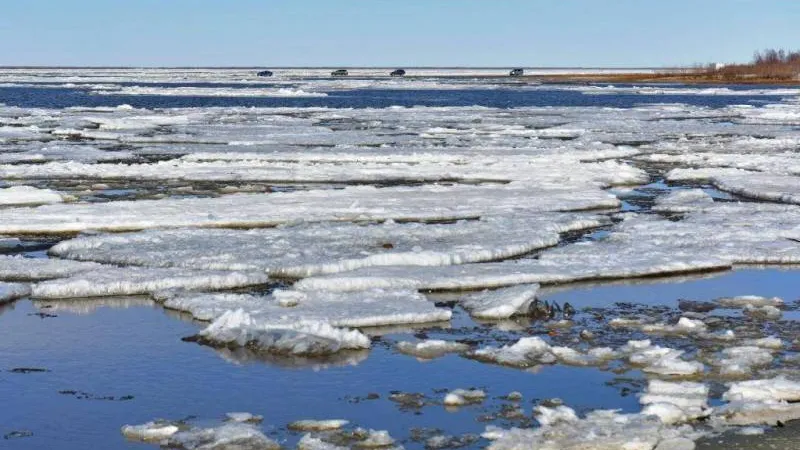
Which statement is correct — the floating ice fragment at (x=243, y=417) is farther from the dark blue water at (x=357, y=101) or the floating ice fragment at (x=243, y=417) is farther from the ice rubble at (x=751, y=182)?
the dark blue water at (x=357, y=101)

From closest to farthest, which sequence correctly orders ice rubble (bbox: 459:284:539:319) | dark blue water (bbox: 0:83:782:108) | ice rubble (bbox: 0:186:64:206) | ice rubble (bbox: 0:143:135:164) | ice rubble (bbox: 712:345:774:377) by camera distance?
1. ice rubble (bbox: 712:345:774:377)
2. ice rubble (bbox: 459:284:539:319)
3. ice rubble (bbox: 0:186:64:206)
4. ice rubble (bbox: 0:143:135:164)
5. dark blue water (bbox: 0:83:782:108)

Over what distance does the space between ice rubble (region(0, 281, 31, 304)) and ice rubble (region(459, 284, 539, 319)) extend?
11.2ft

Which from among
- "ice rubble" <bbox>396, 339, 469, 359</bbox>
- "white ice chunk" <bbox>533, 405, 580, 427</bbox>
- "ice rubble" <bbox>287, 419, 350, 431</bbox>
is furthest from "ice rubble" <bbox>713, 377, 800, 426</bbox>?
"ice rubble" <bbox>287, 419, 350, 431</bbox>

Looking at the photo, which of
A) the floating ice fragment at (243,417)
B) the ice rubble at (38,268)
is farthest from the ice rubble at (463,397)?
the ice rubble at (38,268)

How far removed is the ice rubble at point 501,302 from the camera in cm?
852

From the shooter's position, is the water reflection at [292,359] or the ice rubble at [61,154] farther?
the ice rubble at [61,154]

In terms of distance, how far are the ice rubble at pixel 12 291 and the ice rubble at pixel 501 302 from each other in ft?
11.2

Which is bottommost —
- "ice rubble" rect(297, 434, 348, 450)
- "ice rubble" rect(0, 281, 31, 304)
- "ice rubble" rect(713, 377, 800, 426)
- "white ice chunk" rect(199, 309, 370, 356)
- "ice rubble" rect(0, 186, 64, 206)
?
"ice rubble" rect(713, 377, 800, 426)

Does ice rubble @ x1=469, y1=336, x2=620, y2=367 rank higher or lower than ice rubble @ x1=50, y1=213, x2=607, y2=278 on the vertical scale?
lower

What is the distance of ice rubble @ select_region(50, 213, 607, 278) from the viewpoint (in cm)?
1012

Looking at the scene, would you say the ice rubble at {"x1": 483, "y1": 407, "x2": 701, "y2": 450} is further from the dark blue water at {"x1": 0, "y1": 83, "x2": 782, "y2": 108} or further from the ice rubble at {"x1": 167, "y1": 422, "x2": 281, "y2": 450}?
the dark blue water at {"x1": 0, "y1": 83, "x2": 782, "y2": 108}

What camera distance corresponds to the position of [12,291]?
9023mm

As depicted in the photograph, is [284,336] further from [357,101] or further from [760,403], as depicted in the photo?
[357,101]

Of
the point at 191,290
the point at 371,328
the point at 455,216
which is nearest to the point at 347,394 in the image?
the point at 371,328
